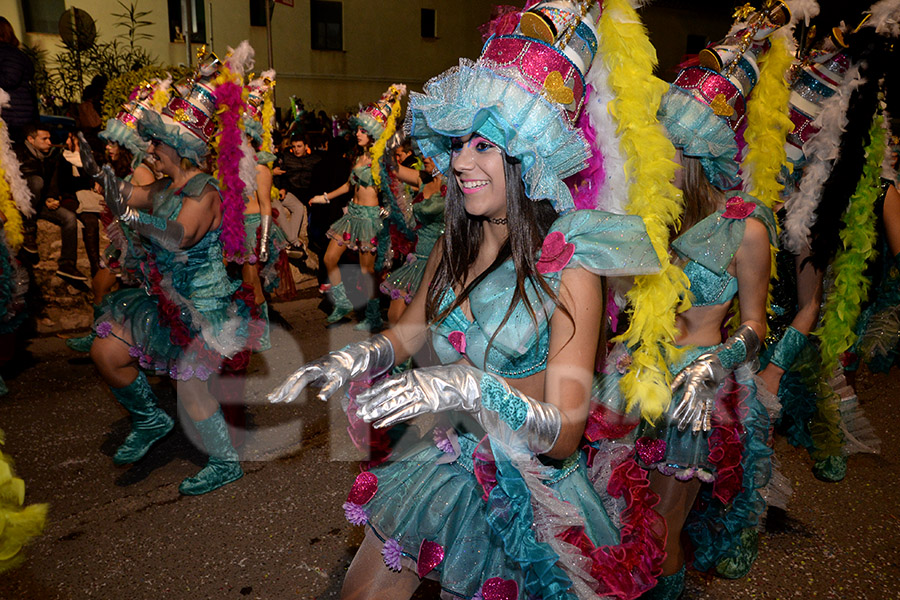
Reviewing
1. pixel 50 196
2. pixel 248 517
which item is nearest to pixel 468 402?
pixel 248 517

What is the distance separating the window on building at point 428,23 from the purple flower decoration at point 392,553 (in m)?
25.5

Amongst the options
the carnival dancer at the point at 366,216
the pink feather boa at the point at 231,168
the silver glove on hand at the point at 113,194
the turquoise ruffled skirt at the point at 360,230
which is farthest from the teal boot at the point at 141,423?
the turquoise ruffled skirt at the point at 360,230

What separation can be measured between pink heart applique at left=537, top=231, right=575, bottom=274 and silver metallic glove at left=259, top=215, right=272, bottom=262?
5.27 m

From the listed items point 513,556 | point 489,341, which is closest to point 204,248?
point 489,341

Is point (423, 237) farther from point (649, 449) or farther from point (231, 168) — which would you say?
point (649, 449)

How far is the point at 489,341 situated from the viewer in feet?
6.60

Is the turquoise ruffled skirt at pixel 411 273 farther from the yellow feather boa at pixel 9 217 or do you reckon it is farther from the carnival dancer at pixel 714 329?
the yellow feather boa at pixel 9 217

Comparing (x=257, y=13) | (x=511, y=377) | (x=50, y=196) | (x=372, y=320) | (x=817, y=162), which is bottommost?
(x=372, y=320)

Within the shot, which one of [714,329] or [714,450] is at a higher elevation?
[714,329]

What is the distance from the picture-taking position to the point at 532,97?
1918 millimetres

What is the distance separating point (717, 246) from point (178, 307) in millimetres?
3004

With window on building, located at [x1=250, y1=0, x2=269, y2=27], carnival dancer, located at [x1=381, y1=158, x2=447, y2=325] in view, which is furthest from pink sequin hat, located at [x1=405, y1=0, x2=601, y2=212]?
window on building, located at [x1=250, y1=0, x2=269, y2=27]

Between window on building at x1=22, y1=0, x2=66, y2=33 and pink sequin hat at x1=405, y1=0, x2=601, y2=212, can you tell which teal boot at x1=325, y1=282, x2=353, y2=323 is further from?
window on building at x1=22, y1=0, x2=66, y2=33

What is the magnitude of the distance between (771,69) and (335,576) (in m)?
3.31
